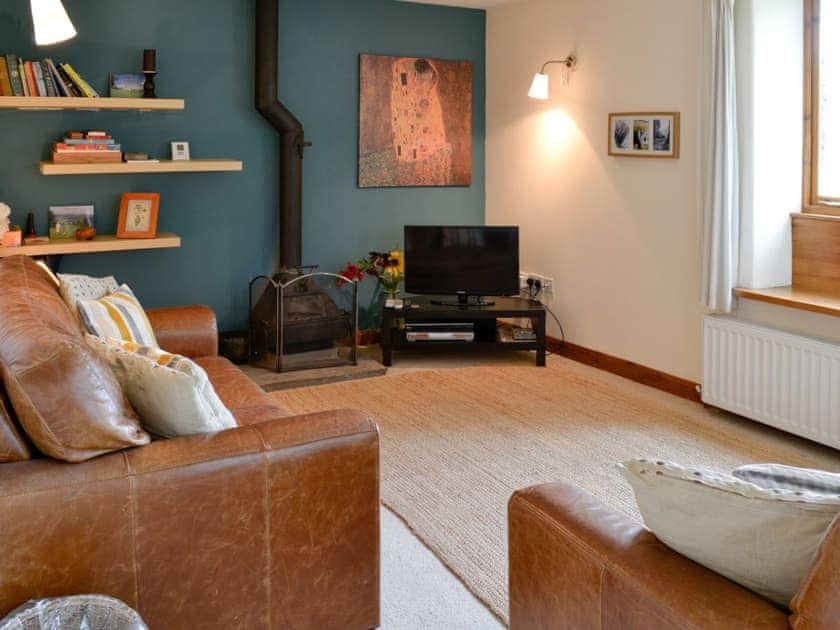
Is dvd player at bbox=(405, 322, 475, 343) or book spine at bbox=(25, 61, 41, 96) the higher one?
book spine at bbox=(25, 61, 41, 96)

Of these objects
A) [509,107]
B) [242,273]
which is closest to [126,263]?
[242,273]

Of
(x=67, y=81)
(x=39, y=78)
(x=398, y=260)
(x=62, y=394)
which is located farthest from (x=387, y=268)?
(x=62, y=394)

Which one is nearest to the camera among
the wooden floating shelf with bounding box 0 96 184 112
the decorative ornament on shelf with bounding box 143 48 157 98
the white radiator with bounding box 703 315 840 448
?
the white radiator with bounding box 703 315 840 448

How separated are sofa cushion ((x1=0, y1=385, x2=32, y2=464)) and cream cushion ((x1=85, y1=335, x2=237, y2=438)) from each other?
304mm

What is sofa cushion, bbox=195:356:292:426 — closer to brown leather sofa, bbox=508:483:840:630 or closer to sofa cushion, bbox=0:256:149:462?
sofa cushion, bbox=0:256:149:462

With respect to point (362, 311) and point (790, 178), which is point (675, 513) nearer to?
point (790, 178)

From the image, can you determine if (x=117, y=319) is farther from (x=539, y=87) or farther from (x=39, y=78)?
(x=539, y=87)

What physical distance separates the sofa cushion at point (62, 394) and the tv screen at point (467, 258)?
389 centimetres

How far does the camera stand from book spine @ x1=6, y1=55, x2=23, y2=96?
4.82 meters

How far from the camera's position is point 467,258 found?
596 centimetres

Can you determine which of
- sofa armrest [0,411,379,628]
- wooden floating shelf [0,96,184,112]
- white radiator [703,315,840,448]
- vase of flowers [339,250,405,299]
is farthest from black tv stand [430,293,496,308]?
sofa armrest [0,411,379,628]

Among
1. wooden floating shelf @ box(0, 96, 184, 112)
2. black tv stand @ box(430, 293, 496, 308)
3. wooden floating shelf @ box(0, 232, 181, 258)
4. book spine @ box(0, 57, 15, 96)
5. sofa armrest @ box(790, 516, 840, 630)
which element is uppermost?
book spine @ box(0, 57, 15, 96)

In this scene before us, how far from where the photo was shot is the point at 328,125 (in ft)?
20.1

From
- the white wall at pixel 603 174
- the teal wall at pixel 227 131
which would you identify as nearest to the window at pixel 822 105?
the white wall at pixel 603 174
